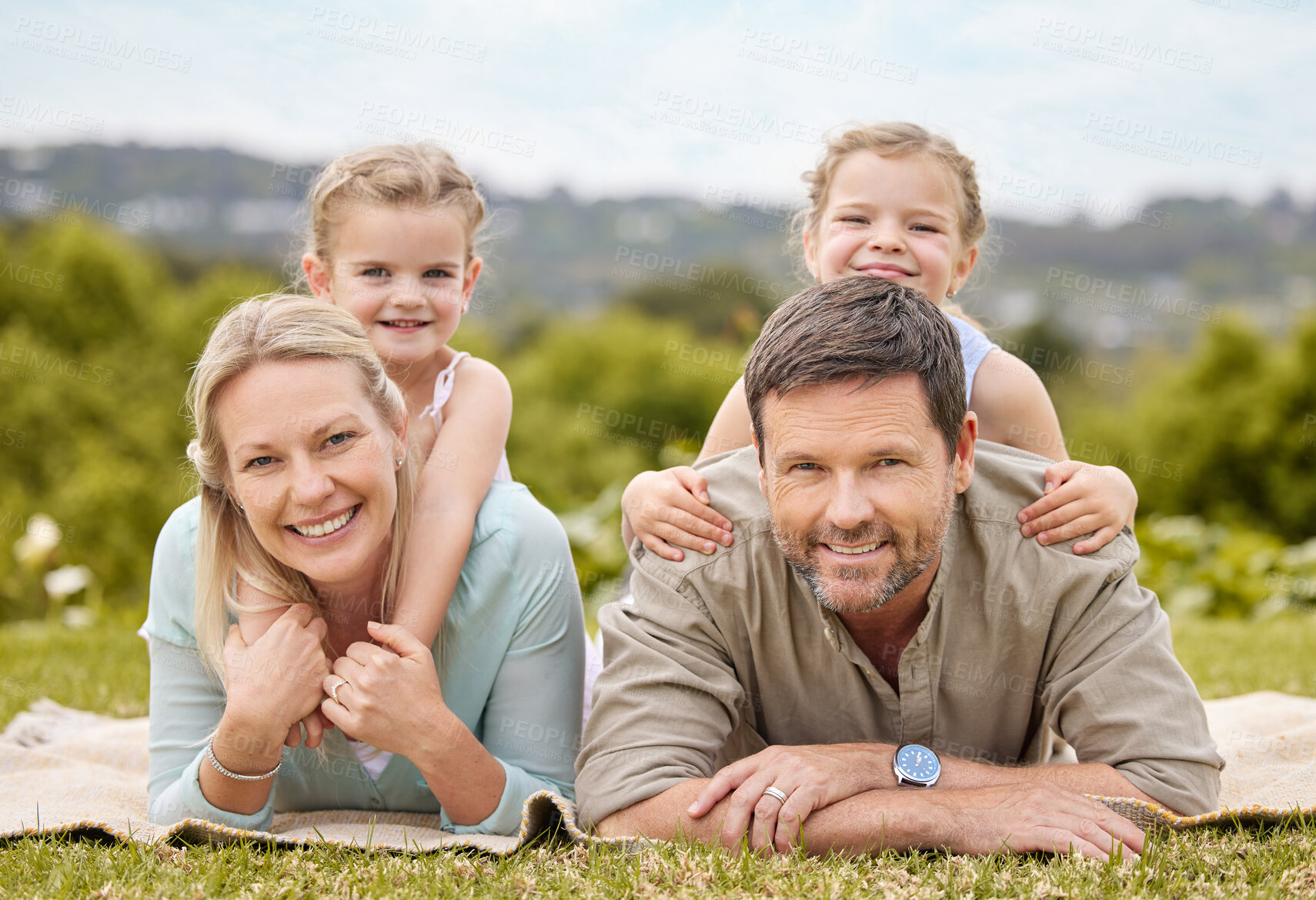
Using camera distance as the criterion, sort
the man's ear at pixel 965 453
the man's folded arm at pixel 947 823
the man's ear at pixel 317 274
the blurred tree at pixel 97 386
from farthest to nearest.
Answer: the blurred tree at pixel 97 386 → the man's ear at pixel 317 274 → the man's ear at pixel 965 453 → the man's folded arm at pixel 947 823

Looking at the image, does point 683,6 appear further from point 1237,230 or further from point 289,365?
point 1237,230

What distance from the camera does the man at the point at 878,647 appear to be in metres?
2.82

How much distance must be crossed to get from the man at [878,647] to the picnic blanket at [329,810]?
0.61 feet

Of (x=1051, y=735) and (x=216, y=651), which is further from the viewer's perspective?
(x=1051, y=735)

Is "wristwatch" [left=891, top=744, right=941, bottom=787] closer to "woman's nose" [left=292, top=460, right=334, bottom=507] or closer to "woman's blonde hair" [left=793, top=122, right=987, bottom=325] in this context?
"woman's blonde hair" [left=793, top=122, right=987, bottom=325]

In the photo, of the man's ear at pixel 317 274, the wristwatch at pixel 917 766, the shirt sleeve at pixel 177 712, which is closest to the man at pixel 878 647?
the wristwatch at pixel 917 766

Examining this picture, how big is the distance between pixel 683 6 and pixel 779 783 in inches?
162

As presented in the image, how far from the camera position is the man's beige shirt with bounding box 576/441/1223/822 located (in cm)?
297

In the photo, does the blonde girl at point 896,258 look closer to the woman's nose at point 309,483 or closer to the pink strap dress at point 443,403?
the pink strap dress at point 443,403

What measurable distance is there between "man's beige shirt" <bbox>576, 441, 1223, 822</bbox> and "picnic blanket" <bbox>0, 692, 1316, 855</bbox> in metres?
0.19

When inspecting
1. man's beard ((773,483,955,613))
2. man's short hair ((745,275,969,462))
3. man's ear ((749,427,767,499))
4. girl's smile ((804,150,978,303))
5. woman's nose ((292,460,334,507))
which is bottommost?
man's beard ((773,483,955,613))

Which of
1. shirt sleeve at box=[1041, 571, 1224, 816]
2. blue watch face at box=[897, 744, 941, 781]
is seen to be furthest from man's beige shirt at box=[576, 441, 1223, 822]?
blue watch face at box=[897, 744, 941, 781]

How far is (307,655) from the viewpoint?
3.11m

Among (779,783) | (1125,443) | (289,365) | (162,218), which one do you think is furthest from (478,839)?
(162,218)
